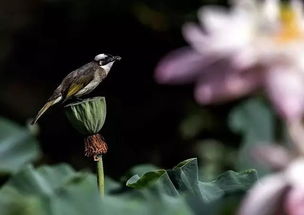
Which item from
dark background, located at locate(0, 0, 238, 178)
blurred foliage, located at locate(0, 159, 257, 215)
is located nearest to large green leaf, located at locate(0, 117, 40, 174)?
blurred foliage, located at locate(0, 159, 257, 215)

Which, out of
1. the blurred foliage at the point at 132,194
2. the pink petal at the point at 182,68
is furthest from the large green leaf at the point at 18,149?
the pink petal at the point at 182,68

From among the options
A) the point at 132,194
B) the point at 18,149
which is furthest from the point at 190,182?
the point at 18,149

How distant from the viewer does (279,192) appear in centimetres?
57

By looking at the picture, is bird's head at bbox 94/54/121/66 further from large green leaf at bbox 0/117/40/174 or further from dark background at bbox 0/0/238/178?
dark background at bbox 0/0/238/178

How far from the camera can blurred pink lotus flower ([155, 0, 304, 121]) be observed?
1.79 ft

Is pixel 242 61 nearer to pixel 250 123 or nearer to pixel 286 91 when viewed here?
pixel 286 91

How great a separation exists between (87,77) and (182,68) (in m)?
0.39

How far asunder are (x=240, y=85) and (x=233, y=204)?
15 centimetres

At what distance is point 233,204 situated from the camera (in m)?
0.68

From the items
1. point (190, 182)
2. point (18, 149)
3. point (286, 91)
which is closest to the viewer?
point (286, 91)

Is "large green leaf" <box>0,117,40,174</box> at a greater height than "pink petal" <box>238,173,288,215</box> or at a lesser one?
lesser

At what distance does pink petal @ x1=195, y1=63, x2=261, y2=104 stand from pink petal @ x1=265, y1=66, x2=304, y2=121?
1cm

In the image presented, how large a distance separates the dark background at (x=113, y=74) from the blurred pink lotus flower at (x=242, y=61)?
122 inches

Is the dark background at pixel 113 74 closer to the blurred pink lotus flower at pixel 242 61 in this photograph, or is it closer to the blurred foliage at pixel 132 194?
the blurred foliage at pixel 132 194
